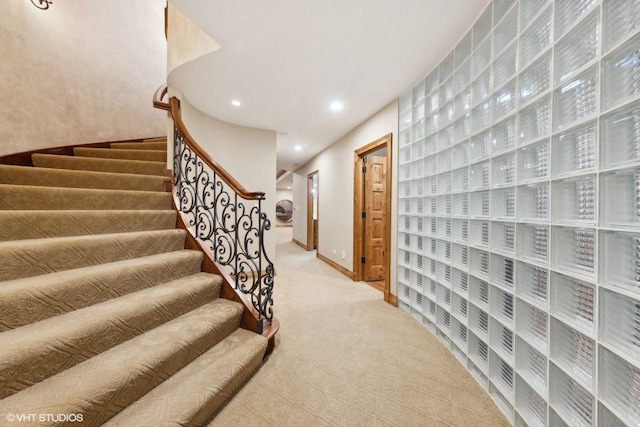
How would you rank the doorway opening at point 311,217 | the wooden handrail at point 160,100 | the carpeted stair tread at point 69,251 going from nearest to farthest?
1. the carpeted stair tread at point 69,251
2. the wooden handrail at point 160,100
3. the doorway opening at point 311,217

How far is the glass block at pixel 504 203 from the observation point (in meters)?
1.37

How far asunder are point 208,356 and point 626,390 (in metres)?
1.83

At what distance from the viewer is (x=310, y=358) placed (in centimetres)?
182

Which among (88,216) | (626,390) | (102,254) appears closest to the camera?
(626,390)

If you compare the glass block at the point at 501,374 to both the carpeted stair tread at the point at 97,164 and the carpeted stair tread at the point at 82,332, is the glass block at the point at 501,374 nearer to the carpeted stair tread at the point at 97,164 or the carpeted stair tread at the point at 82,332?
the carpeted stair tread at the point at 82,332

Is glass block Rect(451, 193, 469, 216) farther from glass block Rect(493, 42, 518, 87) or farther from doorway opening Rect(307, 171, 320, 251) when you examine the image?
doorway opening Rect(307, 171, 320, 251)

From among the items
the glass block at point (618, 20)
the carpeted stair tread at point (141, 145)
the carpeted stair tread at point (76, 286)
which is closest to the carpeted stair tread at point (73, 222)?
the carpeted stair tread at point (76, 286)

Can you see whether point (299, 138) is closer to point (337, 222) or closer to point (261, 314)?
point (337, 222)

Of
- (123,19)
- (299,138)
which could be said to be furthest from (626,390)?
(123,19)

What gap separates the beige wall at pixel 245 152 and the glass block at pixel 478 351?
9.54 feet

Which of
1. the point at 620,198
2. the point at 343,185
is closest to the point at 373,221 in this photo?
the point at 343,185

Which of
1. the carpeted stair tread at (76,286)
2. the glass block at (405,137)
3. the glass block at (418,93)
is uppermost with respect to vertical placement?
the glass block at (418,93)

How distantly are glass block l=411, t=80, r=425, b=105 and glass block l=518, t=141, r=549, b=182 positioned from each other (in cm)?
134

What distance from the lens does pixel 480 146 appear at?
166 cm
